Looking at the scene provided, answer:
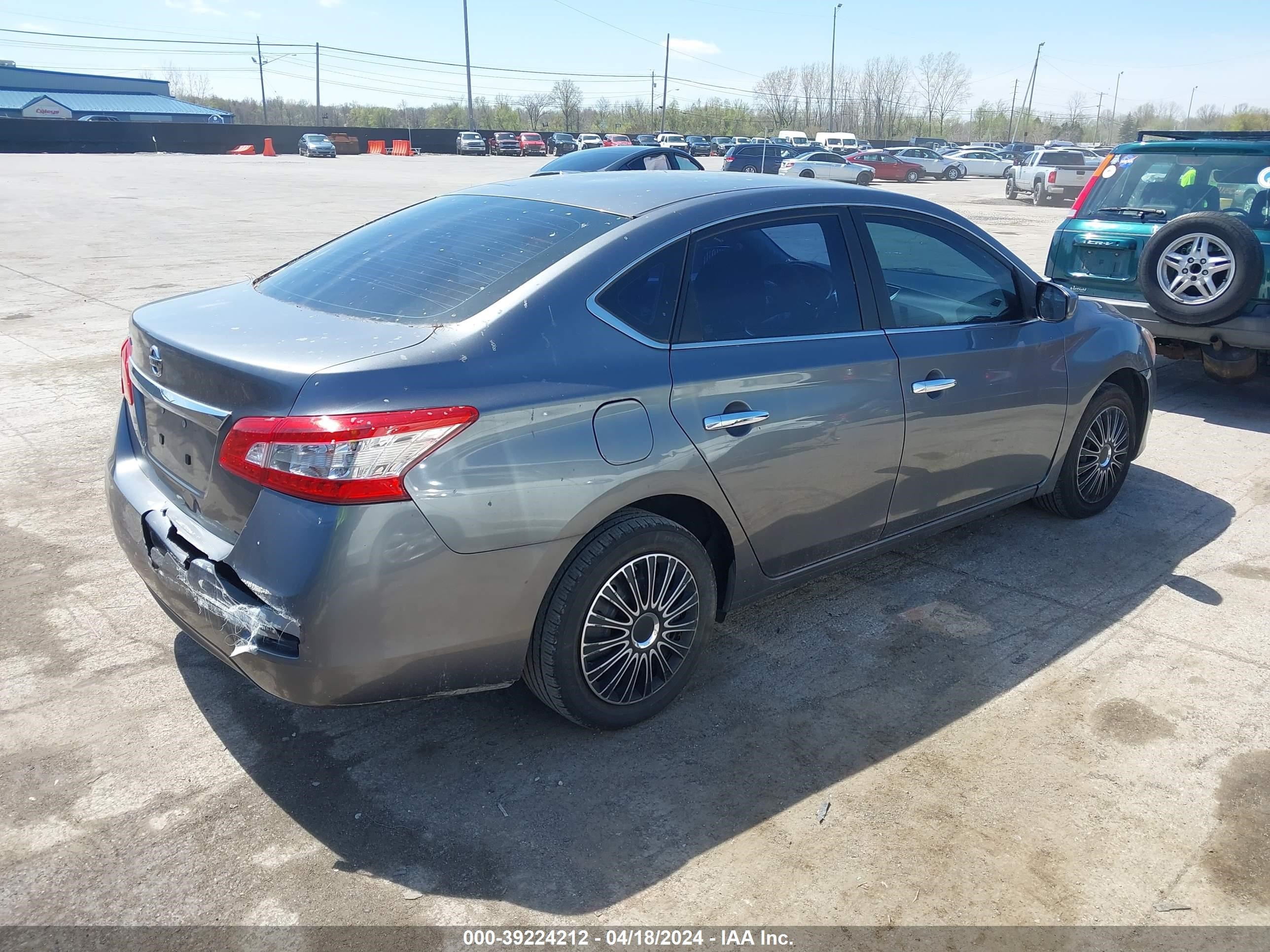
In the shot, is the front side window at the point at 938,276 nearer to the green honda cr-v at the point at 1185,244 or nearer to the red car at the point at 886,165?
the green honda cr-v at the point at 1185,244

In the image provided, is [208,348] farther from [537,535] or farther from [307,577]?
[537,535]

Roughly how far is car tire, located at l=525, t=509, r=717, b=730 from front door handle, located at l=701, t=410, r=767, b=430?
34 centimetres

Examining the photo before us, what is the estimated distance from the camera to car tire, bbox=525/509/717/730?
298cm

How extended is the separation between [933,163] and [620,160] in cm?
3419

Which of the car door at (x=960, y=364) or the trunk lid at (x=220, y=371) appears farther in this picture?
the car door at (x=960, y=364)

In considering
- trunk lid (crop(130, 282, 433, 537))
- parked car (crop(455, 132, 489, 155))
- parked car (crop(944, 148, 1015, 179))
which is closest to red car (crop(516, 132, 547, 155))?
parked car (crop(455, 132, 489, 155))

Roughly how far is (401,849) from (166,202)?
22907mm

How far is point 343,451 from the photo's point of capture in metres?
2.54

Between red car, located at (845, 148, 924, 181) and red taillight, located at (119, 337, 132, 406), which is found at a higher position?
red car, located at (845, 148, 924, 181)

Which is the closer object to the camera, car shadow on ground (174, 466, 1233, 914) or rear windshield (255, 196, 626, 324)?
car shadow on ground (174, 466, 1233, 914)

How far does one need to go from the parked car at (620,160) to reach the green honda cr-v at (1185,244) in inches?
251

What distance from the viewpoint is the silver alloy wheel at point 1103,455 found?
5.04m

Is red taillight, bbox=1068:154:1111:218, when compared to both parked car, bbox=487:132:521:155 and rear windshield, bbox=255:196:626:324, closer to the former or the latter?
rear windshield, bbox=255:196:626:324

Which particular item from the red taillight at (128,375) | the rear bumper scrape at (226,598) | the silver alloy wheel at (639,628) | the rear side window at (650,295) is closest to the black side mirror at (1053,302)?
the rear side window at (650,295)
